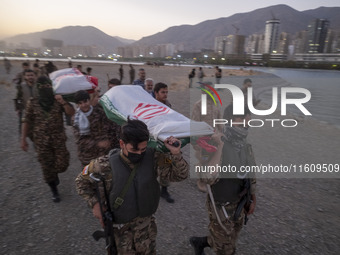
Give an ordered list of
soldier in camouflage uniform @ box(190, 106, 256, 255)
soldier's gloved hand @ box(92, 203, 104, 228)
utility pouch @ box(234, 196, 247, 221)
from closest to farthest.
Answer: soldier's gloved hand @ box(92, 203, 104, 228) < soldier in camouflage uniform @ box(190, 106, 256, 255) < utility pouch @ box(234, 196, 247, 221)

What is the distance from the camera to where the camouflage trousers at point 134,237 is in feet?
6.86

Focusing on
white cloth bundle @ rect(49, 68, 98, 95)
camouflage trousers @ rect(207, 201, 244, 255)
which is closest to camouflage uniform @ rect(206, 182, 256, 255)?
camouflage trousers @ rect(207, 201, 244, 255)

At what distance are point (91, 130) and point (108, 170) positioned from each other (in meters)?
1.67

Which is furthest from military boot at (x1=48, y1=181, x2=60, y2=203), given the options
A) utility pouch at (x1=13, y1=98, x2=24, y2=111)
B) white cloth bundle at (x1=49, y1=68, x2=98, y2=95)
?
utility pouch at (x1=13, y1=98, x2=24, y2=111)

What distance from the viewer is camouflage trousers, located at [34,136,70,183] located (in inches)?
151

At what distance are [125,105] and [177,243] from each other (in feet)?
7.28

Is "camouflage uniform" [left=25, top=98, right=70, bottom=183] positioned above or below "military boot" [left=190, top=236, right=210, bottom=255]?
above

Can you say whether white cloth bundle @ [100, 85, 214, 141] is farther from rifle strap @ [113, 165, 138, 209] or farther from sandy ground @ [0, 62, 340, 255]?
sandy ground @ [0, 62, 340, 255]

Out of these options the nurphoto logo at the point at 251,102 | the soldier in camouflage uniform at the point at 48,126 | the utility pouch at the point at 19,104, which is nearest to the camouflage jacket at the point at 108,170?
the nurphoto logo at the point at 251,102

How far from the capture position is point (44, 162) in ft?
12.7

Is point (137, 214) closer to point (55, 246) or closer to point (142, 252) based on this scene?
point (142, 252)

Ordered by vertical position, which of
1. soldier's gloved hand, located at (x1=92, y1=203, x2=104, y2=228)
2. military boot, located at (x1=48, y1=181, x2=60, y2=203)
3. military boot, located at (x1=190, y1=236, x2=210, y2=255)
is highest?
soldier's gloved hand, located at (x1=92, y1=203, x2=104, y2=228)

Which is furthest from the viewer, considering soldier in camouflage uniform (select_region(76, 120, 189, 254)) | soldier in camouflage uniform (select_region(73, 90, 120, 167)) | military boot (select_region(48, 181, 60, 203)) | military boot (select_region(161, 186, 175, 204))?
military boot (select_region(161, 186, 175, 204))

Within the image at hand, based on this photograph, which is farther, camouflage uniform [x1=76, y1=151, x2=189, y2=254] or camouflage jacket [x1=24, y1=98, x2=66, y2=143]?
camouflage jacket [x1=24, y1=98, x2=66, y2=143]
